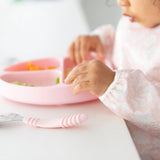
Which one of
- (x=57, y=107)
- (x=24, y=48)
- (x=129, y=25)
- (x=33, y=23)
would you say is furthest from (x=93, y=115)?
(x=33, y=23)

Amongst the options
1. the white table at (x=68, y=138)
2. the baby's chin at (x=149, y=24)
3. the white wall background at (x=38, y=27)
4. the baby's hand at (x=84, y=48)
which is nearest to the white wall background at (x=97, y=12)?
the white wall background at (x=38, y=27)

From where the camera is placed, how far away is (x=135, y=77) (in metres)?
0.61

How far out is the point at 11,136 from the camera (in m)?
0.55

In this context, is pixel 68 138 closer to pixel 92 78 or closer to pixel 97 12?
pixel 92 78

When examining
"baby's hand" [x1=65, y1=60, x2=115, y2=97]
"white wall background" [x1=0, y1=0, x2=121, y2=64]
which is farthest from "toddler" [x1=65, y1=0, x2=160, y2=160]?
"white wall background" [x1=0, y1=0, x2=121, y2=64]

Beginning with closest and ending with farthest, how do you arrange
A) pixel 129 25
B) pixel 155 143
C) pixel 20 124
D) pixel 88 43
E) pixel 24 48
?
pixel 20 124 → pixel 155 143 → pixel 129 25 → pixel 88 43 → pixel 24 48

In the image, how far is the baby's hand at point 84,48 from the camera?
2.98ft

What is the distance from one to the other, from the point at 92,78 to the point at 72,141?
5.6 inches

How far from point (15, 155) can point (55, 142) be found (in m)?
0.07

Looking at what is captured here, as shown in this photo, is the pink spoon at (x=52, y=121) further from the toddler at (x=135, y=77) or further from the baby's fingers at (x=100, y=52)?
the baby's fingers at (x=100, y=52)

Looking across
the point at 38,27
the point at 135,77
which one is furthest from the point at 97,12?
the point at 135,77

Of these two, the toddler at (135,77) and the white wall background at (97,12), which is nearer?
the toddler at (135,77)

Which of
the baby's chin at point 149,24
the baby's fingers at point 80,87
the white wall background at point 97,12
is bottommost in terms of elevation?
the white wall background at point 97,12

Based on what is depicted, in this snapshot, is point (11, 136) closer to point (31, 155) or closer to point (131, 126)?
point (31, 155)
